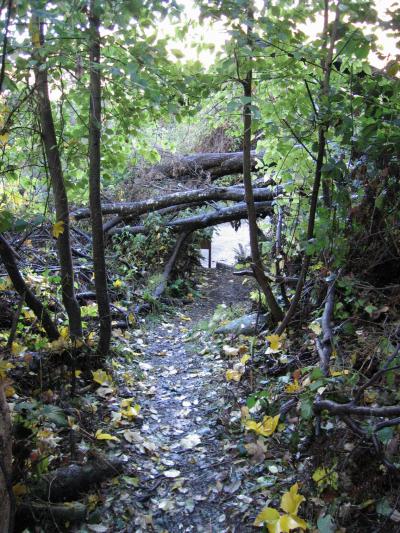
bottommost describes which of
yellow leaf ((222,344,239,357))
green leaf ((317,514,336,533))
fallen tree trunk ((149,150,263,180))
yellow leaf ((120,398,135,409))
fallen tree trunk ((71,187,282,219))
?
yellow leaf ((222,344,239,357))

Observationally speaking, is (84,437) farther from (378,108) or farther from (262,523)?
(378,108)

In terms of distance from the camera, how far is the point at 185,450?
3455mm

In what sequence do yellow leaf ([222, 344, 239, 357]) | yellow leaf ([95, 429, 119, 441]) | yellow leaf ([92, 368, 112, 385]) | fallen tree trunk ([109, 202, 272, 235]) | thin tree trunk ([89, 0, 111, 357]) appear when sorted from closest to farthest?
thin tree trunk ([89, 0, 111, 357]), yellow leaf ([95, 429, 119, 441]), yellow leaf ([92, 368, 112, 385]), yellow leaf ([222, 344, 239, 357]), fallen tree trunk ([109, 202, 272, 235])

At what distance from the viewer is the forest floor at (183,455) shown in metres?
2.71

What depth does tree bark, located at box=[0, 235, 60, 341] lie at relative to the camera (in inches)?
128

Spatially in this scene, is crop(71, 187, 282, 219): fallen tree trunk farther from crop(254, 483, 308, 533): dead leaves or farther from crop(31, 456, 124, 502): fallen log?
crop(254, 483, 308, 533): dead leaves

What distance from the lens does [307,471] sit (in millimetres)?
2650

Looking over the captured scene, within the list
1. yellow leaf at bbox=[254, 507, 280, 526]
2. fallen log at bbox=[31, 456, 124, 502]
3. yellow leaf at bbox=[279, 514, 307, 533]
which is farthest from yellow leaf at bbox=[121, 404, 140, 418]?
yellow leaf at bbox=[279, 514, 307, 533]

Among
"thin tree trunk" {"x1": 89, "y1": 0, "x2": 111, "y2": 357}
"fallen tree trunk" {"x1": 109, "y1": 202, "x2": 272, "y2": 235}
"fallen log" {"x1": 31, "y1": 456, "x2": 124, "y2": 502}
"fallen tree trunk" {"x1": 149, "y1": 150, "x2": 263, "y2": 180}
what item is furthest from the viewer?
"fallen tree trunk" {"x1": 149, "y1": 150, "x2": 263, "y2": 180}

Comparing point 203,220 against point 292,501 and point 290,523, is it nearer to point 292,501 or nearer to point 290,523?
point 292,501

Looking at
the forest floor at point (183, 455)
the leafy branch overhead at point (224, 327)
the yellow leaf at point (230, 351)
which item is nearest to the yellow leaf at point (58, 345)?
the leafy branch overhead at point (224, 327)

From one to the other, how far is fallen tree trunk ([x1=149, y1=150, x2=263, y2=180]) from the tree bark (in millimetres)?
6316

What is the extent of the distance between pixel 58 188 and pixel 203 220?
510 centimetres

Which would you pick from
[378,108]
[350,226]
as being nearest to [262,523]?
[350,226]
